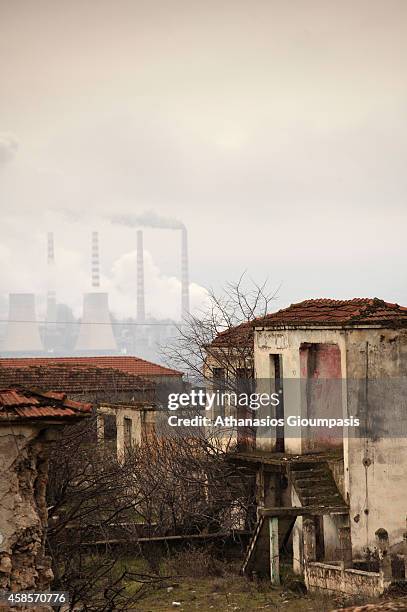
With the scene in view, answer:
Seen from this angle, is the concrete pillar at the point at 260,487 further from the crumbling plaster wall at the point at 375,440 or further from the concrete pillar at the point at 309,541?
the concrete pillar at the point at 309,541

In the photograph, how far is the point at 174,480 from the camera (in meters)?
27.7

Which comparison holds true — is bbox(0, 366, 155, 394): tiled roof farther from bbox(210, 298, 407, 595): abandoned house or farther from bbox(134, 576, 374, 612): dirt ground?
bbox(134, 576, 374, 612): dirt ground

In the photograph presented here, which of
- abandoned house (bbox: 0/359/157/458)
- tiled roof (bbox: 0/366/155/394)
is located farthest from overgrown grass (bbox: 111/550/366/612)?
tiled roof (bbox: 0/366/155/394)

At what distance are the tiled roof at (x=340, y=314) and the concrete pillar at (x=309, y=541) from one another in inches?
145

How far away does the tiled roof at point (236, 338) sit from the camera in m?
30.6

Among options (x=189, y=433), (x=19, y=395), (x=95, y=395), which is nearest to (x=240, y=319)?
(x=189, y=433)

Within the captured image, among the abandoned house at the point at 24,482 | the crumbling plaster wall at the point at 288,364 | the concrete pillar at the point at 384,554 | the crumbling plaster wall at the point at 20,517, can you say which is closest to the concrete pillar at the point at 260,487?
the crumbling plaster wall at the point at 288,364

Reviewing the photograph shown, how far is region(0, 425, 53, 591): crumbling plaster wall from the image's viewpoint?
33.0ft

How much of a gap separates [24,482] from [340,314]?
1392 cm

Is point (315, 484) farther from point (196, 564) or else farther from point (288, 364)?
point (196, 564)

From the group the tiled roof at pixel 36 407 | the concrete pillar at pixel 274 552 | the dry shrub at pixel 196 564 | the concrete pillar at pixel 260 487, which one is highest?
the tiled roof at pixel 36 407

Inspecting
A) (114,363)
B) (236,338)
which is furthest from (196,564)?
(114,363)

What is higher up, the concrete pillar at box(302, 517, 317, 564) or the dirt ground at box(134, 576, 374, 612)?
the concrete pillar at box(302, 517, 317, 564)

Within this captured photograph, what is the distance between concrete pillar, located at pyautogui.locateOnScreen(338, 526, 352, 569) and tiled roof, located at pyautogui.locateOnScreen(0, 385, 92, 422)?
1083cm
